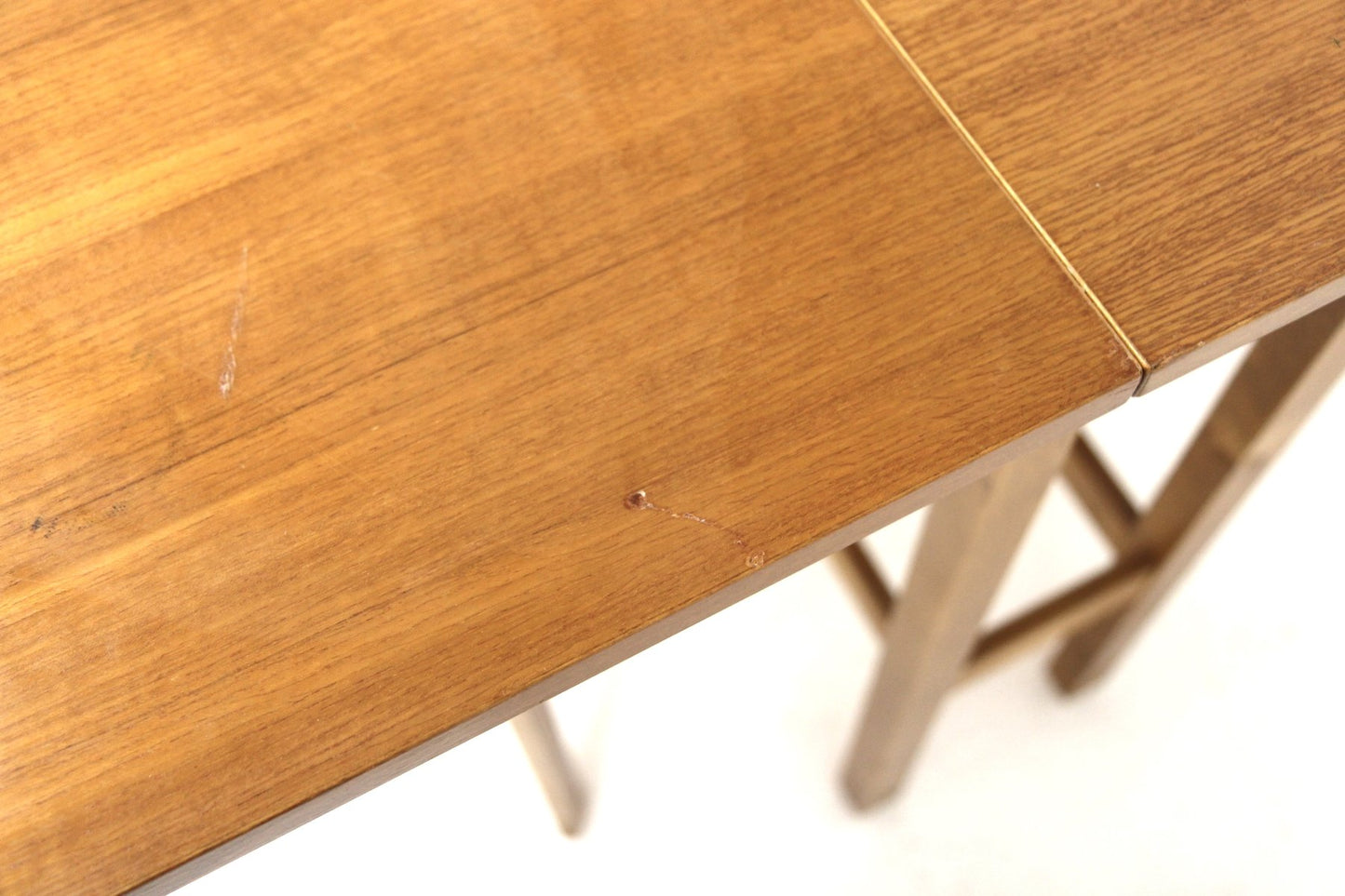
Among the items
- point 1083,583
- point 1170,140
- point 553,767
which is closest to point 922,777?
point 1083,583

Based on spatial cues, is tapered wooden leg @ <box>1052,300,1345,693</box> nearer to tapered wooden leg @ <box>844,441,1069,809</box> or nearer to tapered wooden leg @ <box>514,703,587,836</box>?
tapered wooden leg @ <box>844,441,1069,809</box>

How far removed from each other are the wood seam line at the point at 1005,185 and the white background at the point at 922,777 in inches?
32.0

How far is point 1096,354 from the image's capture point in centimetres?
52

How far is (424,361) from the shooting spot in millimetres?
527

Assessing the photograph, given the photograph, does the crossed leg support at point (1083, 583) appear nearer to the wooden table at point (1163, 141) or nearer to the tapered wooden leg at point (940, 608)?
the tapered wooden leg at point (940, 608)

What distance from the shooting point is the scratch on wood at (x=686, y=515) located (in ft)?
1.59

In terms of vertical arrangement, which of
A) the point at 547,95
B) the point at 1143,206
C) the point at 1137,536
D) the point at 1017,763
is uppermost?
the point at 547,95

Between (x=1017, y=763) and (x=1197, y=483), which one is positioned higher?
(x=1197, y=483)

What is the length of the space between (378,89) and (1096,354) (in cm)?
37

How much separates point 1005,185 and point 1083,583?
621 millimetres

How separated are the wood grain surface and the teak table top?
2cm

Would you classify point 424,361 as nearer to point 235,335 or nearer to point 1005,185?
point 235,335

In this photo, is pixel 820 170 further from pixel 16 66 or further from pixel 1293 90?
pixel 16 66

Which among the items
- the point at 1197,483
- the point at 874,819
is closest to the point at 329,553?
the point at 1197,483
